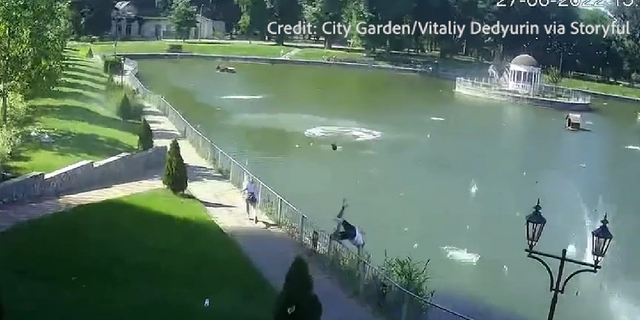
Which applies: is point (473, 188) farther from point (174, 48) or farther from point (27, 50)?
point (174, 48)

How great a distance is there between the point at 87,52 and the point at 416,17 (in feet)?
92.3

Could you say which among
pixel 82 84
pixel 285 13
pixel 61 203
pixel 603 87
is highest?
pixel 285 13

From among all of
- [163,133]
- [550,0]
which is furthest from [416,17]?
[163,133]

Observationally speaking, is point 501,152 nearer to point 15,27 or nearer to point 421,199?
point 421,199

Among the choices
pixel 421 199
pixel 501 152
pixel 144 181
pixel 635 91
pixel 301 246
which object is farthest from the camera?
pixel 635 91

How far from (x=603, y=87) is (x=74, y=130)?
44989 millimetres

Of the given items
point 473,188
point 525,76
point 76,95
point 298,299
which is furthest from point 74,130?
point 525,76

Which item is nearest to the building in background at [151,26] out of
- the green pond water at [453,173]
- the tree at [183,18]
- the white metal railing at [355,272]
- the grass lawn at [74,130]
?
the tree at [183,18]

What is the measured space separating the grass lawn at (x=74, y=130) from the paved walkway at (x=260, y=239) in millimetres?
2274

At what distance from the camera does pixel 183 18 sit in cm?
6931

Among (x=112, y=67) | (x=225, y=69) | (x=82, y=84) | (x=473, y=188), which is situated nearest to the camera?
(x=473, y=188)

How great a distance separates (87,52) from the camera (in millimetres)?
50750

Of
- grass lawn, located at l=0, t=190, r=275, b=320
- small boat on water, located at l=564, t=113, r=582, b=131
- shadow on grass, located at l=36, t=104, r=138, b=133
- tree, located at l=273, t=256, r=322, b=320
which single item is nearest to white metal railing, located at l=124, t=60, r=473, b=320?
grass lawn, located at l=0, t=190, r=275, b=320

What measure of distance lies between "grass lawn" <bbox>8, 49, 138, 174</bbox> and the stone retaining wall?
888 millimetres
